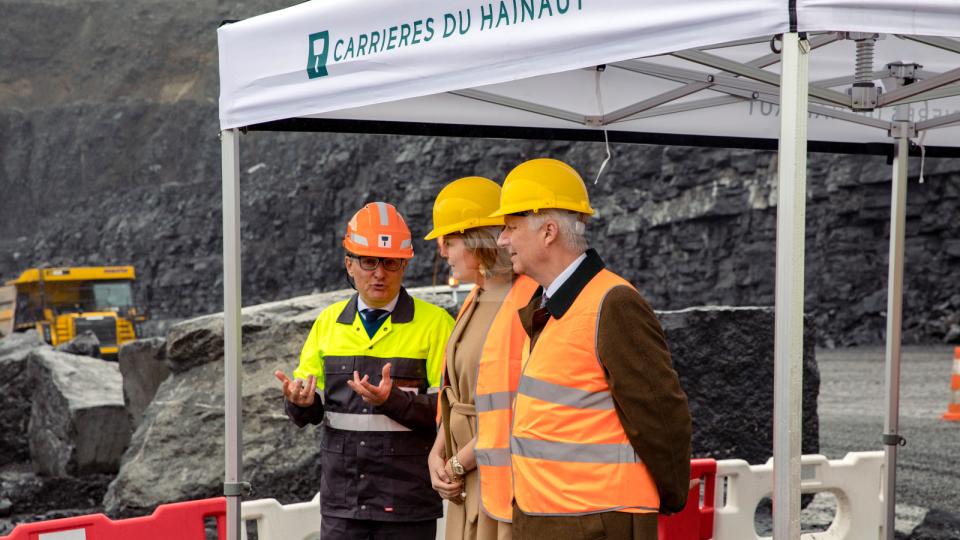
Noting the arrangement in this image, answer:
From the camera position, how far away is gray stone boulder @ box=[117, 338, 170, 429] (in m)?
12.4

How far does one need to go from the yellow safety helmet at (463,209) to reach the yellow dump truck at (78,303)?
97.6ft

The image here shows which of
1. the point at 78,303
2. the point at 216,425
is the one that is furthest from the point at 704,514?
the point at 78,303

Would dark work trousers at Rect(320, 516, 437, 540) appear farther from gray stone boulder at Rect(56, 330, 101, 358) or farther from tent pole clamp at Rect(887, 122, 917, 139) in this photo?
gray stone boulder at Rect(56, 330, 101, 358)

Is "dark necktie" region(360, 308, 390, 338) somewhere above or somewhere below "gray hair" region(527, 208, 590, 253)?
below

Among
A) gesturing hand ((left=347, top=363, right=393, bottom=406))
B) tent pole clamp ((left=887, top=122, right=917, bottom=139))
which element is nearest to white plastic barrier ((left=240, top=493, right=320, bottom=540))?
gesturing hand ((left=347, top=363, right=393, bottom=406))

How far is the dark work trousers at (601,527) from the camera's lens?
2.84m

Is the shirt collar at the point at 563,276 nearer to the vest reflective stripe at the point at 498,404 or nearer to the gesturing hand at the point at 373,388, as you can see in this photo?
the vest reflective stripe at the point at 498,404

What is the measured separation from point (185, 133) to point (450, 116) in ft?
240

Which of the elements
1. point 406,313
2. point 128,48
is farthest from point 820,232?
point 128,48

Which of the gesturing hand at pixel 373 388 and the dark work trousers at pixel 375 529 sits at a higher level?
the gesturing hand at pixel 373 388

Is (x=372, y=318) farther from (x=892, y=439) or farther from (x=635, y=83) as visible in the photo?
(x=892, y=439)

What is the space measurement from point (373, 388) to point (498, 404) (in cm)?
57

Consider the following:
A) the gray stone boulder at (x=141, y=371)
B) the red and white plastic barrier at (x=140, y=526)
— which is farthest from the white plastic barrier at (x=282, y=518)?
the gray stone boulder at (x=141, y=371)

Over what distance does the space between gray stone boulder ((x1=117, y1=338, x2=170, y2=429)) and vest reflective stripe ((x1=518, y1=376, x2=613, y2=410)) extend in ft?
33.4
